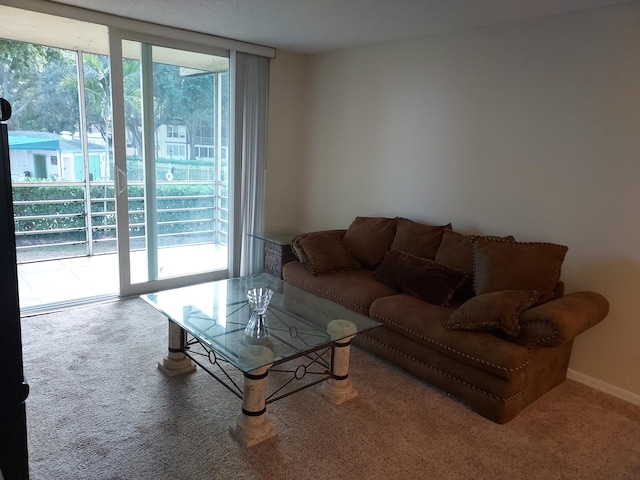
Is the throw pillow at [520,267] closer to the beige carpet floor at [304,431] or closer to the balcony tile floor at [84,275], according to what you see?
the beige carpet floor at [304,431]

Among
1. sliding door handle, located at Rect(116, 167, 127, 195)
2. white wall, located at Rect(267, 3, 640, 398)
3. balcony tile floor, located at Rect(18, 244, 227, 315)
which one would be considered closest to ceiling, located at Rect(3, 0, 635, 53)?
white wall, located at Rect(267, 3, 640, 398)

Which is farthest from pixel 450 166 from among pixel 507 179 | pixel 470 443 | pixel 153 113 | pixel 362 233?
pixel 153 113

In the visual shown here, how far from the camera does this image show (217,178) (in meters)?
4.64

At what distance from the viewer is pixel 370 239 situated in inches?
151

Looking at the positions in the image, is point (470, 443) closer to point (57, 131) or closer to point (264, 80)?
point (264, 80)

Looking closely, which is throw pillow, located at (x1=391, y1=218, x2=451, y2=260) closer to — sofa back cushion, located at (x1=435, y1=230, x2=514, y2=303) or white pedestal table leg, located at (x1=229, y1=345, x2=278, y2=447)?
sofa back cushion, located at (x1=435, y1=230, x2=514, y2=303)

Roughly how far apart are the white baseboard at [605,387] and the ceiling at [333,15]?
232 centimetres

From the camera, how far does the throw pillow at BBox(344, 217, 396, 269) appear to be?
3.79 m

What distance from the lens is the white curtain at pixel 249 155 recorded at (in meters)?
4.42

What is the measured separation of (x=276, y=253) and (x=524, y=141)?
2320 mm

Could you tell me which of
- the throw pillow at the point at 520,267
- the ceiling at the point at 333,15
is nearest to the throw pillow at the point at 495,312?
the throw pillow at the point at 520,267

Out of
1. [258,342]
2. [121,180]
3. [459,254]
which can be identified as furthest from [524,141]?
[121,180]

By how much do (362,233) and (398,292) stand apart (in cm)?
79

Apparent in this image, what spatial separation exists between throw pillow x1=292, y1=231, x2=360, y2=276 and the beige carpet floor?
936 millimetres
